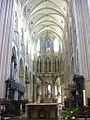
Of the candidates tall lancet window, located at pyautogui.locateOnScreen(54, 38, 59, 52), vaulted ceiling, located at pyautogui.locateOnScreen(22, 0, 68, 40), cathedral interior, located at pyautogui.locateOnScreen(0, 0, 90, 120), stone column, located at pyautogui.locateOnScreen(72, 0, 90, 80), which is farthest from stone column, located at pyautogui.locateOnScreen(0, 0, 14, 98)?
tall lancet window, located at pyautogui.locateOnScreen(54, 38, 59, 52)

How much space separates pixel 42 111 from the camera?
975 cm

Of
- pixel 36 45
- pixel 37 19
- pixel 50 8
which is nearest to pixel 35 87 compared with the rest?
pixel 36 45

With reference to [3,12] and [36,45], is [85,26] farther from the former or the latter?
[36,45]

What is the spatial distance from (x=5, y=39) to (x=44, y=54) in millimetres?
24145

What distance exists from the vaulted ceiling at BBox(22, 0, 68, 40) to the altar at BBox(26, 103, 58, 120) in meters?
20.0

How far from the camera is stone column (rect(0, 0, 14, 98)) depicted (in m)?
15.7

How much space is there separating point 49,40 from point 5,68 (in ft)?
88.7

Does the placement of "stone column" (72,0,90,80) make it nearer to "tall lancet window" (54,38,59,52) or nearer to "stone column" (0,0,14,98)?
"stone column" (0,0,14,98)

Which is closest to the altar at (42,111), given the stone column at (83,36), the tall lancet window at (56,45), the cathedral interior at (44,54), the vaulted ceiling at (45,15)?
the cathedral interior at (44,54)

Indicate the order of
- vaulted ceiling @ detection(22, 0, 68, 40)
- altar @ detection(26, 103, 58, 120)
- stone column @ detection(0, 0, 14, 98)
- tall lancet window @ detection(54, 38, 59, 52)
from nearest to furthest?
altar @ detection(26, 103, 58, 120) → stone column @ detection(0, 0, 14, 98) → vaulted ceiling @ detection(22, 0, 68, 40) → tall lancet window @ detection(54, 38, 59, 52)

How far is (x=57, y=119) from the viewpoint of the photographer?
29.8 ft

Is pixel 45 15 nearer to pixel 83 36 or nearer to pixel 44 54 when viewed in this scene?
pixel 44 54

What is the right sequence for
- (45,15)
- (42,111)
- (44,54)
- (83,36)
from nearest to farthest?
1. (42,111)
2. (83,36)
3. (45,15)
4. (44,54)

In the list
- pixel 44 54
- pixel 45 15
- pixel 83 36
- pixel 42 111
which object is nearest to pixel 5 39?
pixel 83 36
